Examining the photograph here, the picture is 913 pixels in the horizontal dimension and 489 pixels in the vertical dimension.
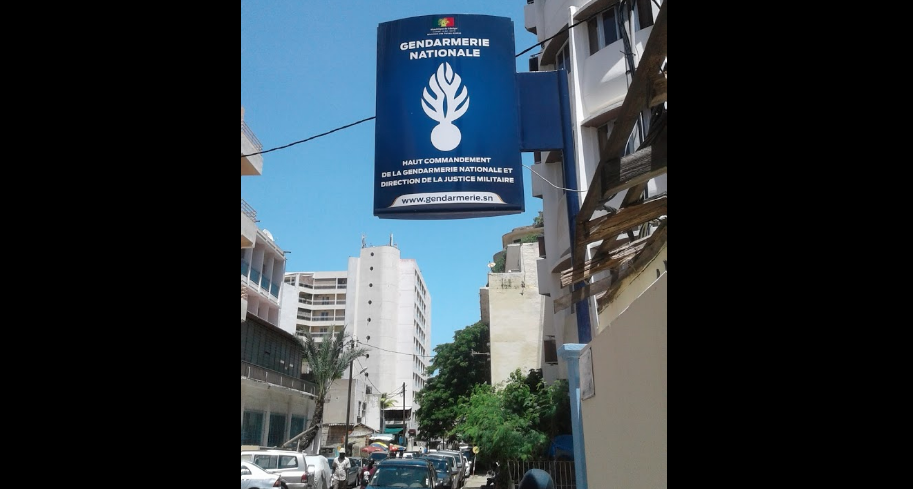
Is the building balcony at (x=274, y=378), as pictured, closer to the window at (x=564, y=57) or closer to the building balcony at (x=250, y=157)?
the building balcony at (x=250, y=157)

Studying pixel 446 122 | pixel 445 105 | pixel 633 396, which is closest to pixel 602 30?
pixel 445 105

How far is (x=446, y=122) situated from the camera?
8.23 metres

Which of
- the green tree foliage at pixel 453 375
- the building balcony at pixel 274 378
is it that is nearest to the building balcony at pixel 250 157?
the building balcony at pixel 274 378

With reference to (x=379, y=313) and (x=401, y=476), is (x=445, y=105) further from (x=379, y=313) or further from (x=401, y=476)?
(x=379, y=313)

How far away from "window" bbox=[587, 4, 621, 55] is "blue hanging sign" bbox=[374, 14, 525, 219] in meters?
8.05

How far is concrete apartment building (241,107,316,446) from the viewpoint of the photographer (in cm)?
3222

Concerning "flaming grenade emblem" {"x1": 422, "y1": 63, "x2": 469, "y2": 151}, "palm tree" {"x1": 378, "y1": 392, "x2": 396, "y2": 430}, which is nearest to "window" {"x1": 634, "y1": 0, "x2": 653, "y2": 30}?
"flaming grenade emblem" {"x1": 422, "y1": 63, "x2": 469, "y2": 151}

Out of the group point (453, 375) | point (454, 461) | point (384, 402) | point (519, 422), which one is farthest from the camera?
point (384, 402)

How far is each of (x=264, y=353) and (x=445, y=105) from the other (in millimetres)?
31358

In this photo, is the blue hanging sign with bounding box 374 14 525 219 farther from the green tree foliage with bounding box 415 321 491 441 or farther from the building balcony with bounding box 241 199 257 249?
the green tree foliage with bounding box 415 321 491 441

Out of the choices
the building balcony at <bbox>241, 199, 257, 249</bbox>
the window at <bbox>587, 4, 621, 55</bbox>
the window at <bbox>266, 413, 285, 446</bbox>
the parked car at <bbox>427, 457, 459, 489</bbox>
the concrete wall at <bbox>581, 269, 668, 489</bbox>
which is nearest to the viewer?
the concrete wall at <bbox>581, 269, 668, 489</bbox>

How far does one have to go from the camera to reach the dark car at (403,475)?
14844 mm

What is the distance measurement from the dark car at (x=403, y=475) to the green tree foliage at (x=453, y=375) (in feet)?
116
